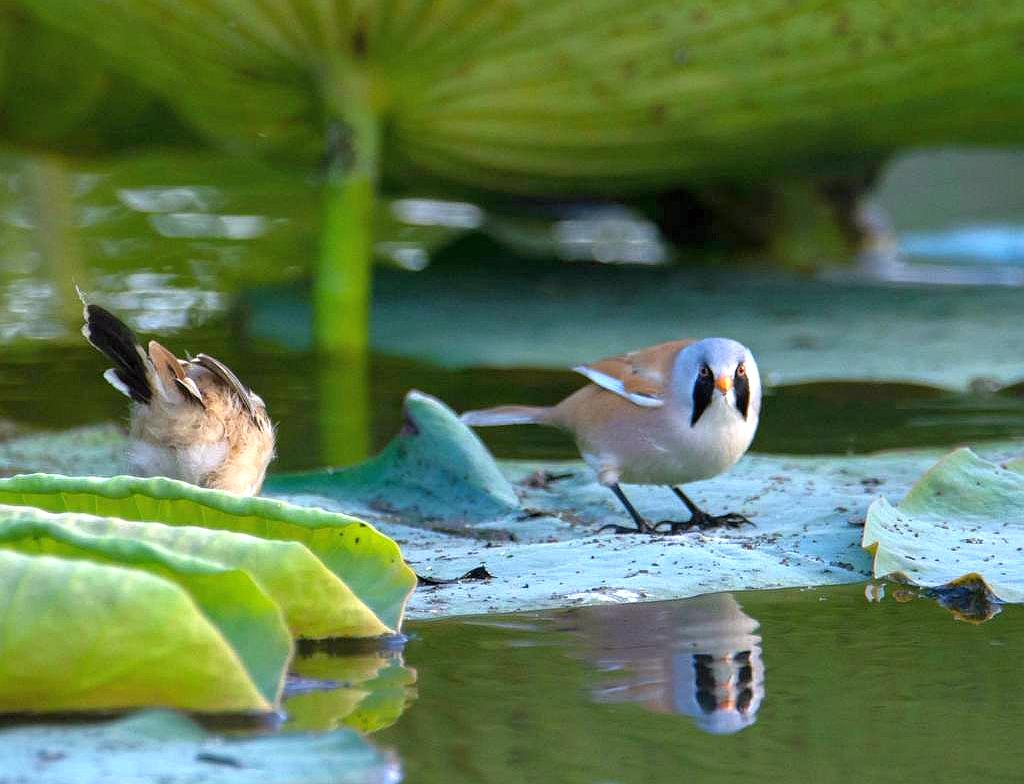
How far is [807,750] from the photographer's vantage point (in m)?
1.86

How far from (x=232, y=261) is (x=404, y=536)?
16.6 feet

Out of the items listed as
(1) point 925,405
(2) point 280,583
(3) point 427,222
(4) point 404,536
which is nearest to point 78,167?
(3) point 427,222

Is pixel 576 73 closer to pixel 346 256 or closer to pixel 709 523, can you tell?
pixel 346 256

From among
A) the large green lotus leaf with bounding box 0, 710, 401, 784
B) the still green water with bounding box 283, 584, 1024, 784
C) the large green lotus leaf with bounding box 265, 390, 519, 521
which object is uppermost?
the large green lotus leaf with bounding box 265, 390, 519, 521

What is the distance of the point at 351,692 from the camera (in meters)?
2.06

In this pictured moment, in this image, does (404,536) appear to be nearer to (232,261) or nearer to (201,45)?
(201,45)

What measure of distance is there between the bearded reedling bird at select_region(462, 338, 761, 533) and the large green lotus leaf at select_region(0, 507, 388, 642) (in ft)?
3.56

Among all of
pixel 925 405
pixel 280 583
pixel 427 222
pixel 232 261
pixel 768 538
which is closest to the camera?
pixel 280 583

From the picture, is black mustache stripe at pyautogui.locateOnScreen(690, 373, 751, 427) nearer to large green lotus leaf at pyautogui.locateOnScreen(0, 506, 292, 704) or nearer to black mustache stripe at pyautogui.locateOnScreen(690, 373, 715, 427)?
black mustache stripe at pyautogui.locateOnScreen(690, 373, 715, 427)

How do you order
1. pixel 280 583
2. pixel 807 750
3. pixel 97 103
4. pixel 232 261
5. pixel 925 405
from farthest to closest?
pixel 232 261 < pixel 97 103 < pixel 925 405 < pixel 280 583 < pixel 807 750

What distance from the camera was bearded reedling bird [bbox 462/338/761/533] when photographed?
11.2ft

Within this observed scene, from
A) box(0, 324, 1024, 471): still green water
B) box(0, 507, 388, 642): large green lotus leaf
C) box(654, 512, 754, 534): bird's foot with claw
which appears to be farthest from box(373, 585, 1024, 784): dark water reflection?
box(0, 324, 1024, 471): still green water

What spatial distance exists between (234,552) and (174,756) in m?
0.46

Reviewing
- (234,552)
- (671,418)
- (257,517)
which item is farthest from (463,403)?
(234,552)
